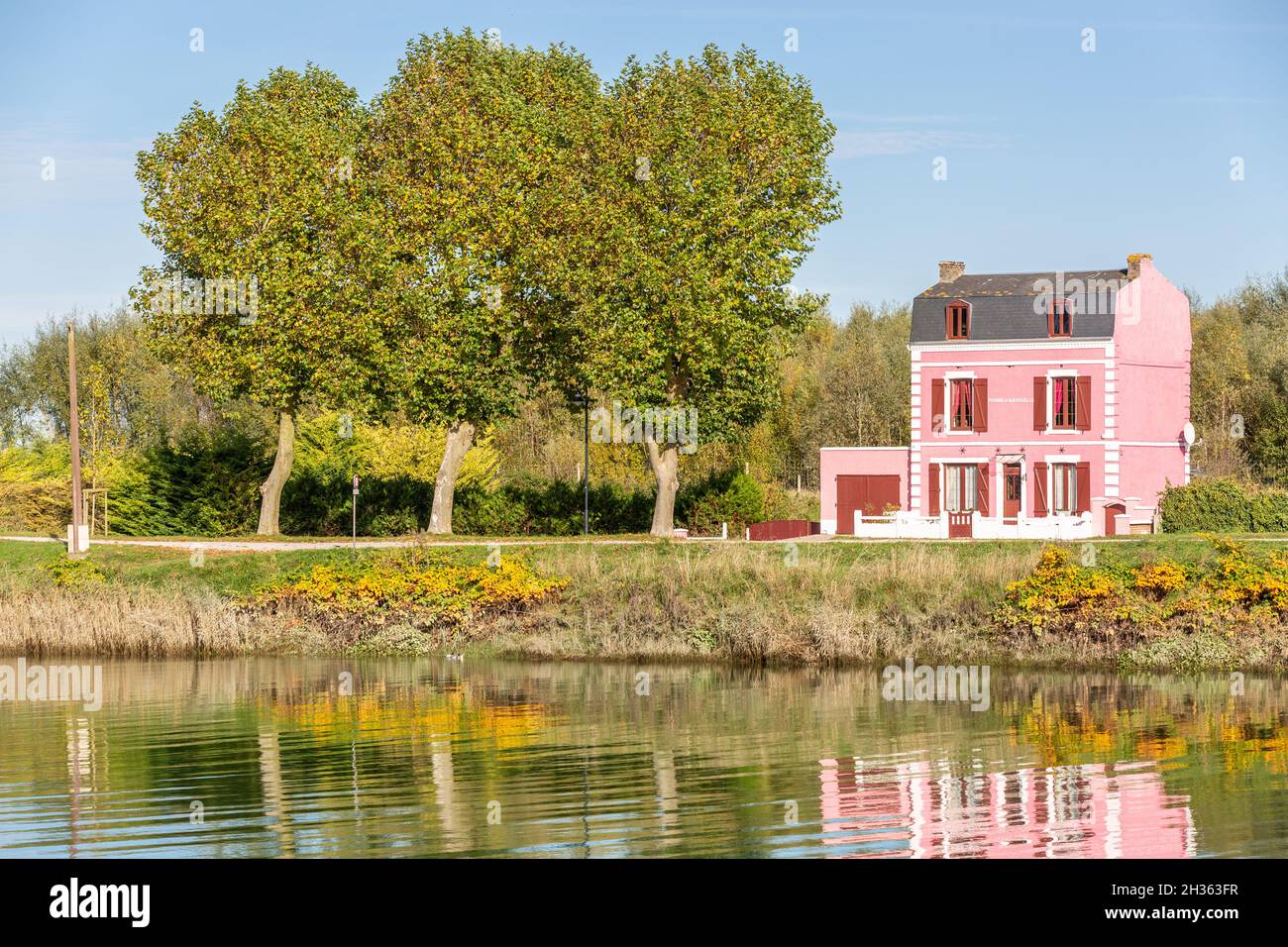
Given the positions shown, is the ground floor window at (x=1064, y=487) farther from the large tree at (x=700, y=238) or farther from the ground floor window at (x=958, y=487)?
the large tree at (x=700, y=238)

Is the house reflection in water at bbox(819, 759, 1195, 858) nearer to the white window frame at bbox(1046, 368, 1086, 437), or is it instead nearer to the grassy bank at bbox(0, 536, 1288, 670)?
the grassy bank at bbox(0, 536, 1288, 670)

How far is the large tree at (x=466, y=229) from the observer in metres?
50.1

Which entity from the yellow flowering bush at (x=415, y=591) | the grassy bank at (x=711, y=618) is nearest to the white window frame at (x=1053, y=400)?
the grassy bank at (x=711, y=618)

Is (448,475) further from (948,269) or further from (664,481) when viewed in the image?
(948,269)

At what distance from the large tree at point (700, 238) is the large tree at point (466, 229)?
5.49 ft

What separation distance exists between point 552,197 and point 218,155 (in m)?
11.1

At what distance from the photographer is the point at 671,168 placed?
50.8m

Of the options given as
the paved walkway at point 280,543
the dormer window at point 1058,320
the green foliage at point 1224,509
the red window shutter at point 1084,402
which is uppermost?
the dormer window at point 1058,320

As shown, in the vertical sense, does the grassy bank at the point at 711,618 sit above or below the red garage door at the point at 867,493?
below

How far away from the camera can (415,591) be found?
37125 mm

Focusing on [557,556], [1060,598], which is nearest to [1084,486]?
[1060,598]

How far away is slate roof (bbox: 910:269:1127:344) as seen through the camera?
182ft

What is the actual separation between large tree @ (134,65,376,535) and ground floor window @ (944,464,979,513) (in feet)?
68.6

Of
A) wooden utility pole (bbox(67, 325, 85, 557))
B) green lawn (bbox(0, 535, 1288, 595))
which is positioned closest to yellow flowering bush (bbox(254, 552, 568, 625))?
green lawn (bbox(0, 535, 1288, 595))
